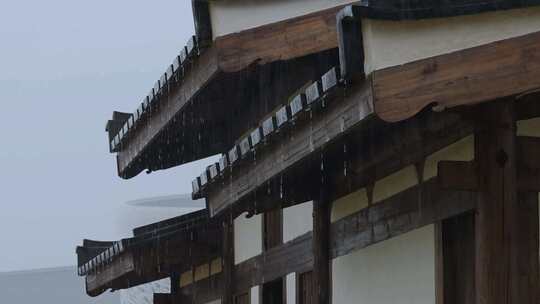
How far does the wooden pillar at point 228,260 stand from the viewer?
37.5 ft

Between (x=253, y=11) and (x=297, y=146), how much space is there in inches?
61.2

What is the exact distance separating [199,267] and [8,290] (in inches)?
1780

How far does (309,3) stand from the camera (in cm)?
769

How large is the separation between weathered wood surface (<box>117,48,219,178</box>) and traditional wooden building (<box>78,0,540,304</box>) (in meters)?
0.02

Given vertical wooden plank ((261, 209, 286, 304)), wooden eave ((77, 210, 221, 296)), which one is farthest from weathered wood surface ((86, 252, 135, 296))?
vertical wooden plank ((261, 209, 286, 304))

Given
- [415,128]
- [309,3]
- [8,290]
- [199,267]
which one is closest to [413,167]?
[415,128]

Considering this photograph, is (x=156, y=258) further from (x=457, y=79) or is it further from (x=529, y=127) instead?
(x=457, y=79)

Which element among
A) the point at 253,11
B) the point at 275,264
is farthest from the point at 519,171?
the point at 275,264

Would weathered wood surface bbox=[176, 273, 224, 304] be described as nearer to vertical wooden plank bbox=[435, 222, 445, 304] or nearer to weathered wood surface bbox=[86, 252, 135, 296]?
weathered wood surface bbox=[86, 252, 135, 296]

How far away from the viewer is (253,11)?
784 cm

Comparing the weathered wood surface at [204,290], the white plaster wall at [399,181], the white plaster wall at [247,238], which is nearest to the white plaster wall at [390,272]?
the white plaster wall at [399,181]

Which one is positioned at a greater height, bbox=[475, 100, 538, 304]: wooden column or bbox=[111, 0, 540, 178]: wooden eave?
bbox=[111, 0, 540, 178]: wooden eave

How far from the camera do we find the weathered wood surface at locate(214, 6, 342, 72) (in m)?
7.57

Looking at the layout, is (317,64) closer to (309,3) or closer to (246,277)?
(309,3)
